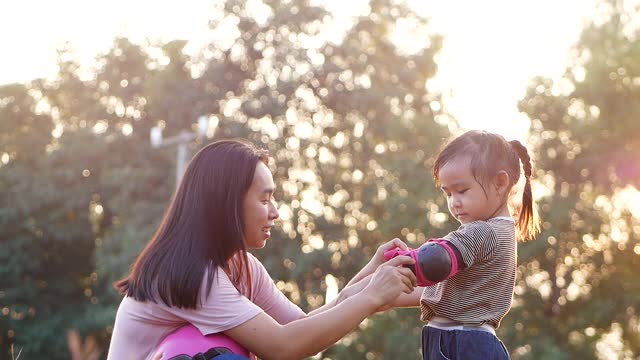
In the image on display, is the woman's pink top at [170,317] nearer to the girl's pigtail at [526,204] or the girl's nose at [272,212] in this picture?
the girl's nose at [272,212]

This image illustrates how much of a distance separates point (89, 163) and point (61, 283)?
170 inches

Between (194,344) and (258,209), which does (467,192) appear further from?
(194,344)

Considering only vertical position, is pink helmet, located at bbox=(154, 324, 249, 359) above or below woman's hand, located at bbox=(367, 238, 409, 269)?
below

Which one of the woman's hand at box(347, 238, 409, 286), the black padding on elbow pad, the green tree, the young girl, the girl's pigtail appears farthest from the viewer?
the green tree

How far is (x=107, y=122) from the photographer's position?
A: 27.5 meters

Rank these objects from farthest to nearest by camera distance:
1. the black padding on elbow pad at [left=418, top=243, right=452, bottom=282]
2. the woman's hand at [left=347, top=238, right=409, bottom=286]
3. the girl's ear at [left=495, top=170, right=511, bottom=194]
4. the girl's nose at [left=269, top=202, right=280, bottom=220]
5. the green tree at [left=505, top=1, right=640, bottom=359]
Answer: the green tree at [left=505, top=1, right=640, bottom=359] → the woman's hand at [left=347, top=238, right=409, bottom=286] → the girl's nose at [left=269, top=202, right=280, bottom=220] → the girl's ear at [left=495, top=170, right=511, bottom=194] → the black padding on elbow pad at [left=418, top=243, right=452, bottom=282]

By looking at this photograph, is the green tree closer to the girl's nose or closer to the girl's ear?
the girl's nose

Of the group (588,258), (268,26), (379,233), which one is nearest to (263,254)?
(379,233)

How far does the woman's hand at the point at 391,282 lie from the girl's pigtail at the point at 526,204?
2.07 ft

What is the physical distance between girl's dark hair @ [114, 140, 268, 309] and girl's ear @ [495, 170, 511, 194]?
90 cm

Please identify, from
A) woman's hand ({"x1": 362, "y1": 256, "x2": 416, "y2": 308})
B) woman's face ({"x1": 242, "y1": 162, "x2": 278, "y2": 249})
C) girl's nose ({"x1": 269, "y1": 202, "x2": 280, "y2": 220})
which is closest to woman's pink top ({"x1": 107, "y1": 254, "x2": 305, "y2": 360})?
woman's face ({"x1": 242, "y1": 162, "x2": 278, "y2": 249})

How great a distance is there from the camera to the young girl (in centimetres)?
330

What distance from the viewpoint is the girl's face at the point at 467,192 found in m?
3.36

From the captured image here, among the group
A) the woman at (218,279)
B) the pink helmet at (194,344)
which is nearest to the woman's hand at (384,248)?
the woman at (218,279)
